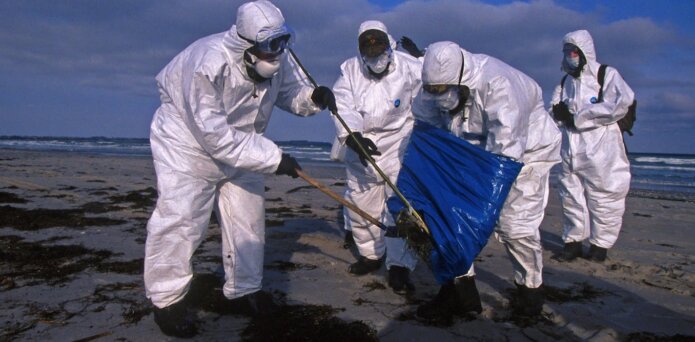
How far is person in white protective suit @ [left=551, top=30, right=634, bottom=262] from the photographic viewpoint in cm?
530

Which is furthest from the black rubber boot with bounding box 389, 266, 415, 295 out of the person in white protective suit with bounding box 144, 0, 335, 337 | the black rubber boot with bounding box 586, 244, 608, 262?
the black rubber boot with bounding box 586, 244, 608, 262

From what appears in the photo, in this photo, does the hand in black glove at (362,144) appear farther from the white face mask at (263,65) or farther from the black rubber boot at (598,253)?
the black rubber boot at (598,253)

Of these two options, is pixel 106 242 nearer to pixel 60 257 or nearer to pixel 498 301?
pixel 60 257

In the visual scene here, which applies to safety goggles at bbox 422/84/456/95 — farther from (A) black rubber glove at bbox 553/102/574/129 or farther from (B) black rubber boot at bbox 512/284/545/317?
(A) black rubber glove at bbox 553/102/574/129

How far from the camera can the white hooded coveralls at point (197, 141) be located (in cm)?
295

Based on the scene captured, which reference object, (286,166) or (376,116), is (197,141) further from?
(376,116)

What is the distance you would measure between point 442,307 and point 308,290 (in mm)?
1095

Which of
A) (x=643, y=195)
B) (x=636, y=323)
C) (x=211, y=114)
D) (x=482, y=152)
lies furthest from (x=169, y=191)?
(x=643, y=195)

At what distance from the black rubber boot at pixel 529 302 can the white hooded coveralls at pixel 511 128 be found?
0.05 meters

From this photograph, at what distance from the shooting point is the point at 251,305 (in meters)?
3.40

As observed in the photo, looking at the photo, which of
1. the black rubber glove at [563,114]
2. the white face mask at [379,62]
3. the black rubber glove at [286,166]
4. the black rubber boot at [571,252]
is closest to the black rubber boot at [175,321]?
the black rubber glove at [286,166]

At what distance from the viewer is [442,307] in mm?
3480

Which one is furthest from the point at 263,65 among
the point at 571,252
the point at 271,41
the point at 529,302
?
the point at 571,252

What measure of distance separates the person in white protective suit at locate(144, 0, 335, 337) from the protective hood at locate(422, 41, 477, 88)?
95 centimetres
